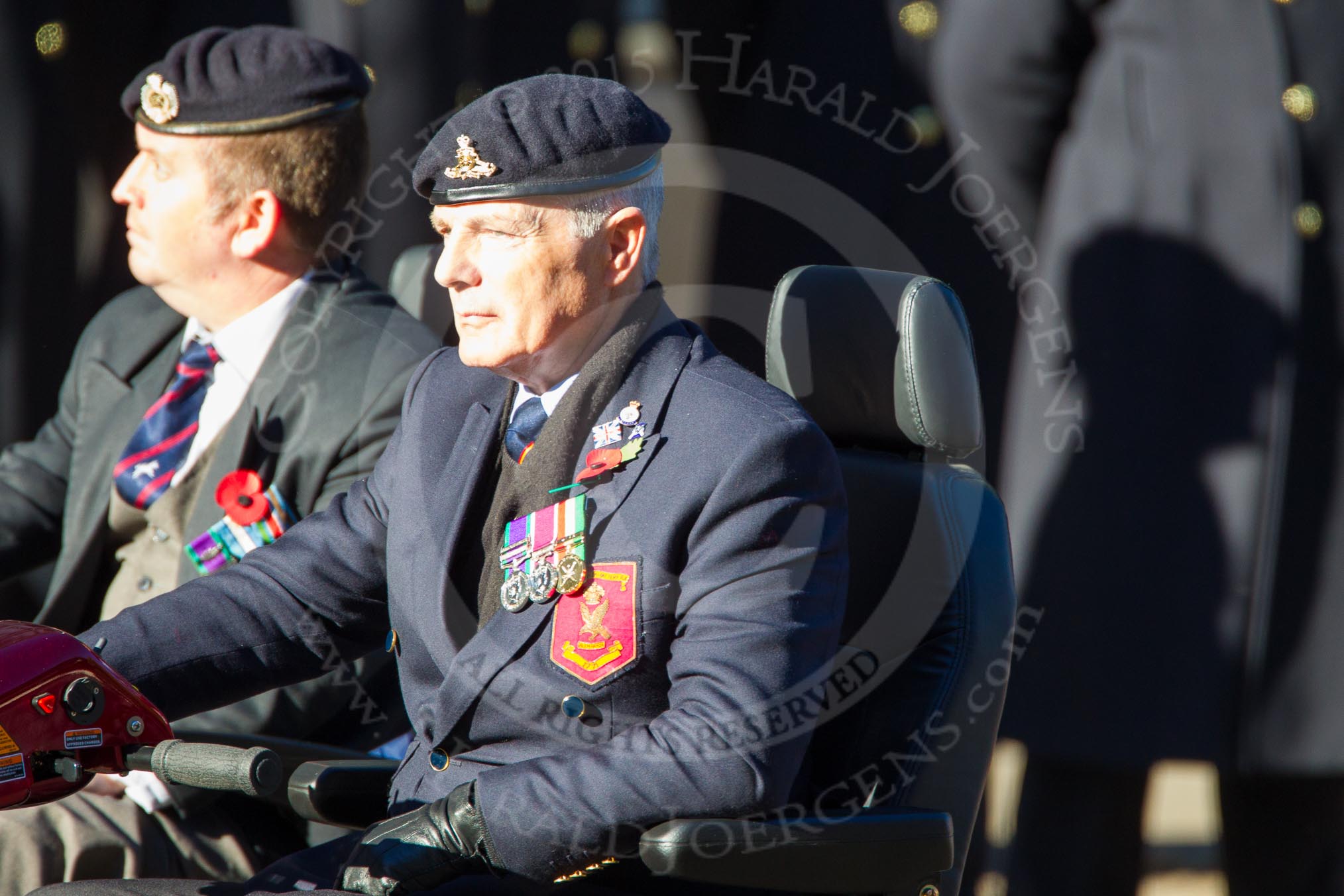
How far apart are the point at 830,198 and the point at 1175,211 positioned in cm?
89

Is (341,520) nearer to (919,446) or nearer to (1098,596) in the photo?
(919,446)

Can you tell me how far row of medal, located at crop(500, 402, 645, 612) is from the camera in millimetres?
1633

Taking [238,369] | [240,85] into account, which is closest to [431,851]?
[238,369]

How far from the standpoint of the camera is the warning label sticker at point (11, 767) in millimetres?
1438

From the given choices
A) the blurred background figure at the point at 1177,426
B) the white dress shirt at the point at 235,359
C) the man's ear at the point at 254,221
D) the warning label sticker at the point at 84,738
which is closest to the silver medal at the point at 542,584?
the warning label sticker at the point at 84,738

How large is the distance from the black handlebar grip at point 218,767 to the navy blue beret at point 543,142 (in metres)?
0.66

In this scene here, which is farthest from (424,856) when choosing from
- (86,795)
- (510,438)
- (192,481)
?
(192,481)

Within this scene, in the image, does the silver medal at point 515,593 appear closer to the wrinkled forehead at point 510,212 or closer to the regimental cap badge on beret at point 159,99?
the wrinkled forehead at point 510,212

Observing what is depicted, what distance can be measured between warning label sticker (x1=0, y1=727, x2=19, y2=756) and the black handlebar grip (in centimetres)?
13

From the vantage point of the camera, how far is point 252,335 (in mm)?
2414

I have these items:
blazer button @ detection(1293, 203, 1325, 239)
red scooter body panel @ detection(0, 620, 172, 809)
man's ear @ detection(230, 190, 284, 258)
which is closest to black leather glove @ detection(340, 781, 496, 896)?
red scooter body panel @ detection(0, 620, 172, 809)

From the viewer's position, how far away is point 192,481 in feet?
7.66

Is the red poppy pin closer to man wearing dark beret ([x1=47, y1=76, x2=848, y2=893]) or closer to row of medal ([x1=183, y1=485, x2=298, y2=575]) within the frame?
row of medal ([x1=183, y1=485, x2=298, y2=575])

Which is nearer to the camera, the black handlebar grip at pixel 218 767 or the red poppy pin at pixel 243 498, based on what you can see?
the black handlebar grip at pixel 218 767
